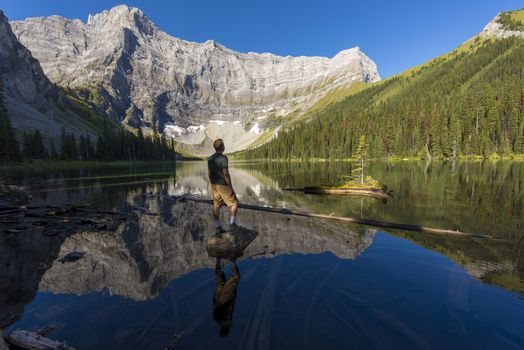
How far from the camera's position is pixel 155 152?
19500cm

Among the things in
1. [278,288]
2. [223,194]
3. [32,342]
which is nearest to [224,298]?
[278,288]

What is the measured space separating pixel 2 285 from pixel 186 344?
30.3 ft

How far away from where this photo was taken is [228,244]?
44.3 feet

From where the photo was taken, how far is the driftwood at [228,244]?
518 inches

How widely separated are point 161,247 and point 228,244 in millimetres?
4119

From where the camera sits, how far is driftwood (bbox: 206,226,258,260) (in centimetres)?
1315

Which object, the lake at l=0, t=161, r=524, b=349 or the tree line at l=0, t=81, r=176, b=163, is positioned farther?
the tree line at l=0, t=81, r=176, b=163

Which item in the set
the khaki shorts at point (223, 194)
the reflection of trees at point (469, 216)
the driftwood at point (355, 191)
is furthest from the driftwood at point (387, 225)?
the driftwood at point (355, 191)

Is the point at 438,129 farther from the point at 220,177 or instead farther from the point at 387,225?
the point at 220,177

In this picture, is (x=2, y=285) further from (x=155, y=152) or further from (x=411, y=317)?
(x=155, y=152)

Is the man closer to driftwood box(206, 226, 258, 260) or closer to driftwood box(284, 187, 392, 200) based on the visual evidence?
driftwood box(206, 226, 258, 260)

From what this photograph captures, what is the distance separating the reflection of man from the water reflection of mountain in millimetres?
1487

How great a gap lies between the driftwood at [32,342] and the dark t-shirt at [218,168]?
8.83m

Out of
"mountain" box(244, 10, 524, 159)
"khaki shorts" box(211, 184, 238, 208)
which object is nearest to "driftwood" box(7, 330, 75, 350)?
"khaki shorts" box(211, 184, 238, 208)
